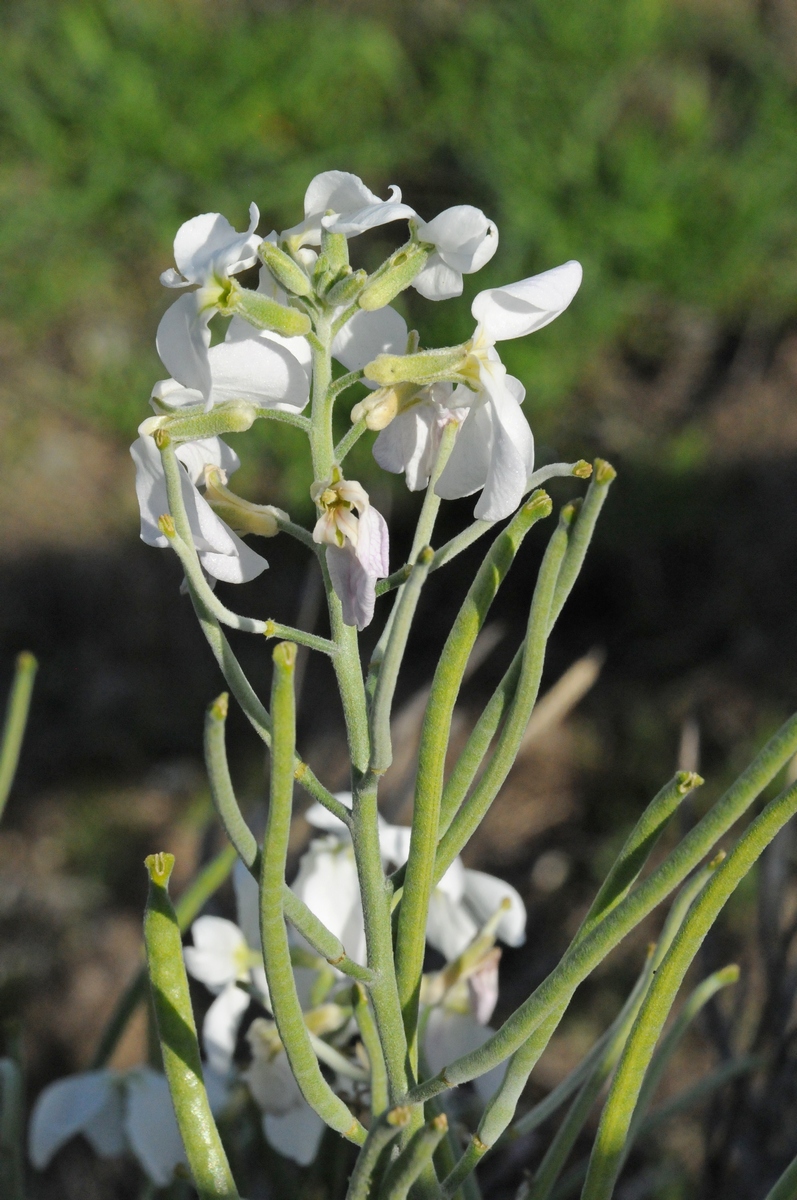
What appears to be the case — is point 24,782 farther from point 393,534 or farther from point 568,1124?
point 568,1124

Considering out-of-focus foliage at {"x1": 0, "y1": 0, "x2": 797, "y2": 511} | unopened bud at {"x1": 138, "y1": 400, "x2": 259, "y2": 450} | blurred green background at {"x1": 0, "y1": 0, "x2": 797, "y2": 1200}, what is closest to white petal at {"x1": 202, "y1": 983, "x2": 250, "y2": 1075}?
unopened bud at {"x1": 138, "y1": 400, "x2": 259, "y2": 450}

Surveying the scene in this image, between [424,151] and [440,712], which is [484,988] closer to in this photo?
[440,712]

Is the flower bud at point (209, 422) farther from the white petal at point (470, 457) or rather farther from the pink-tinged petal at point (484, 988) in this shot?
the pink-tinged petal at point (484, 988)

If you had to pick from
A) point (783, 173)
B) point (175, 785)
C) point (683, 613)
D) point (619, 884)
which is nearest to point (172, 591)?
point (175, 785)

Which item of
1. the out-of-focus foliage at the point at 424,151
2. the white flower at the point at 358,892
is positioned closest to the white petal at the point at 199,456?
the white flower at the point at 358,892

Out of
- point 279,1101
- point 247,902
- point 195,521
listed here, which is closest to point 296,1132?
point 279,1101

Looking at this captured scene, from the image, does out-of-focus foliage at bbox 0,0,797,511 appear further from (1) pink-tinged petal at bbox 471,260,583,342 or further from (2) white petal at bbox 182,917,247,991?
(1) pink-tinged petal at bbox 471,260,583,342
